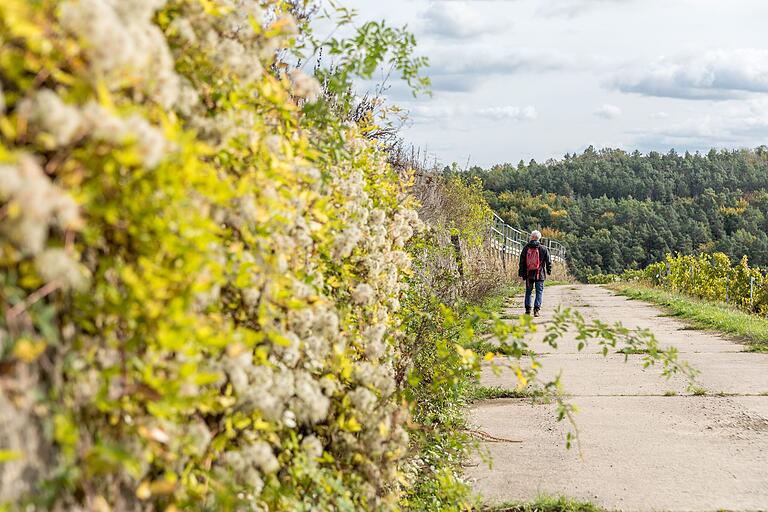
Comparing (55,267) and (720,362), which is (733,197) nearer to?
(720,362)

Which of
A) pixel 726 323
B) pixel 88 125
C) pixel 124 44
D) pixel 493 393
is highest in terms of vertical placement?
pixel 124 44

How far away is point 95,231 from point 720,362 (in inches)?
359

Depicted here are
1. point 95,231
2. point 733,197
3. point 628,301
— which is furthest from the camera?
point 733,197

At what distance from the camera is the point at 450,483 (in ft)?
13.5

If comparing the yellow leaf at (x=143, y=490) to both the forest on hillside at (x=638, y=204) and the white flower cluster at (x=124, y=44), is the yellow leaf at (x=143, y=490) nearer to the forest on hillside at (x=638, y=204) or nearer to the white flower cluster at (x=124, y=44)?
the white flower cluster at (x=124, y=44)

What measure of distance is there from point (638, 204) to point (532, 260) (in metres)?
62.7

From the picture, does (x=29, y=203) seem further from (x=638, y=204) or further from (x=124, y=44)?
(x=638, y=204)

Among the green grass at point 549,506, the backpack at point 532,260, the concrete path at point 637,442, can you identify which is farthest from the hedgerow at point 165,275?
the backpack at point 532,260

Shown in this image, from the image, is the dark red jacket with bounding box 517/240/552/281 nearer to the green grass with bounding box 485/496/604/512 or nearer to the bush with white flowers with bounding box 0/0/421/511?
the green grass with bounding box 485/496/604/512

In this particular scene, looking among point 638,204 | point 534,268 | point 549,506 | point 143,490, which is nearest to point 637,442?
point 549,506

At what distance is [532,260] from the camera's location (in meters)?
15.5

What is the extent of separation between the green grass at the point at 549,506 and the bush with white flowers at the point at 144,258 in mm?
2161

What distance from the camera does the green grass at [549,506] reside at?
174 inches

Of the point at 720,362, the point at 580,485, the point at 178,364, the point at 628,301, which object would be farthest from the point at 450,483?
the point at 628,301
